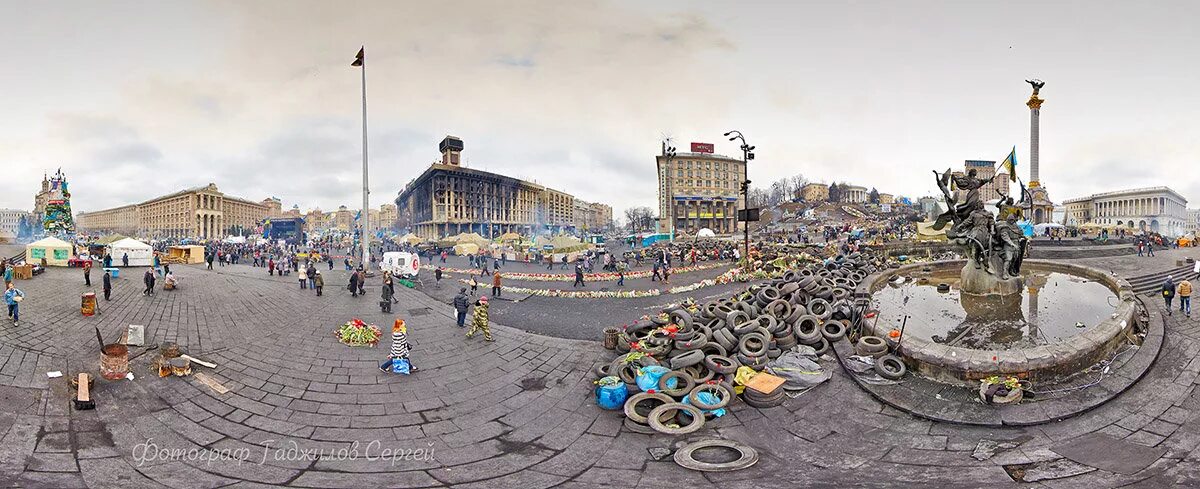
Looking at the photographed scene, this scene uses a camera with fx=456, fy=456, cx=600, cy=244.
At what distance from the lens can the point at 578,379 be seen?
363 inches

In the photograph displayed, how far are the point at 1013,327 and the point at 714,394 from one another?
6.71 metres

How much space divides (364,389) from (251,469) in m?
2.77

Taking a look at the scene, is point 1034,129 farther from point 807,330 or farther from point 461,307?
point 461,307

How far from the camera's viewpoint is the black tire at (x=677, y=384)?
7715 mm

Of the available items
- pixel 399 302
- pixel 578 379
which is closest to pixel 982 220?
pixel 578 379

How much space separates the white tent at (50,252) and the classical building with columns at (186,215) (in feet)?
304

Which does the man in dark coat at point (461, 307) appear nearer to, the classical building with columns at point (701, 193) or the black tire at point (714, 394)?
the black tire at point (714, 394)

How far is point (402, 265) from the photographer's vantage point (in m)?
22.8

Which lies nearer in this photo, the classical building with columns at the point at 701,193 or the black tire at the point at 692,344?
the black tire at the point at 692,344

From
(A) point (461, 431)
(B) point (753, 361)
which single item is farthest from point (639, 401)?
(A) point (461, 431)

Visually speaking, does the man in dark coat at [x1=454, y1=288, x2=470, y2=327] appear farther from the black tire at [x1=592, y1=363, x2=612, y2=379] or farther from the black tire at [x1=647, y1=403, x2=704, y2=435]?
the black tire at [x1=647, y1=403, x2=704, y2=435]

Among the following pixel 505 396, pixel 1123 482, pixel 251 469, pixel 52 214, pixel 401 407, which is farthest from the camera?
pixel 52 214

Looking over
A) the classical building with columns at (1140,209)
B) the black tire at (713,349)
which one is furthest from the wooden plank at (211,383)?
the classical building with columns at (1140,209)

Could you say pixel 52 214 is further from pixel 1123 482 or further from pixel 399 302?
pixel 1123 482
